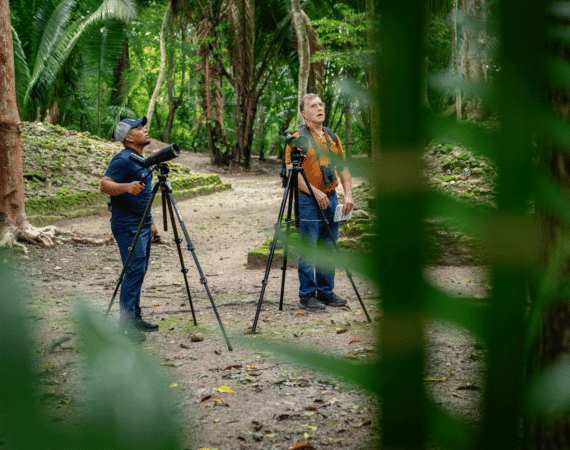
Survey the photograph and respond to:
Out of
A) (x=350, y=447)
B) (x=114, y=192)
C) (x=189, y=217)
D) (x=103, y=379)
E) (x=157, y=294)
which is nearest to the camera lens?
(x=103, y=379)

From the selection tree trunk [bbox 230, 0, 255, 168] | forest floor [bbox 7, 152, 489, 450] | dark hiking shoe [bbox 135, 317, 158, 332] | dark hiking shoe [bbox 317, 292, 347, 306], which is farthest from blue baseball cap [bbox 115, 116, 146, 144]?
tree trunk [bbox 230, 0, 255, 168]

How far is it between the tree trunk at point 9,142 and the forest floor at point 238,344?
61 centimetres

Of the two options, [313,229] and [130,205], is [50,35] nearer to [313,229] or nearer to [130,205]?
[130,205]

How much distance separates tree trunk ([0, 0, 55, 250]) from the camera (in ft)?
19.4

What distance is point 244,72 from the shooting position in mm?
15586

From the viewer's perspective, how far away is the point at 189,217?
8977 millimetres

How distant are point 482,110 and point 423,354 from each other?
124 mm

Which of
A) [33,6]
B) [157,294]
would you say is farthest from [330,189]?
[33,6]

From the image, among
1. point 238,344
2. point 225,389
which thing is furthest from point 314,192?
point 238,344

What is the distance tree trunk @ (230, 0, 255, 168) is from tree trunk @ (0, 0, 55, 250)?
9609 mm

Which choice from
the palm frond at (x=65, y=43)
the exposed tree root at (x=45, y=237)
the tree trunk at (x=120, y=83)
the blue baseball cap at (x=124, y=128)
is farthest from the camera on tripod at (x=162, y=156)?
the tree trunk at (x=120, y=83)

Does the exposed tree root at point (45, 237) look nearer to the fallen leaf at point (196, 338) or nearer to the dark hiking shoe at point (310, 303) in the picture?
the fallen leaf at point (196, 338)

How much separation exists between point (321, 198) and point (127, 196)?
149 cm

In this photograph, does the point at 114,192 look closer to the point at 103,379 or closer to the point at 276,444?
the point at 276,444
